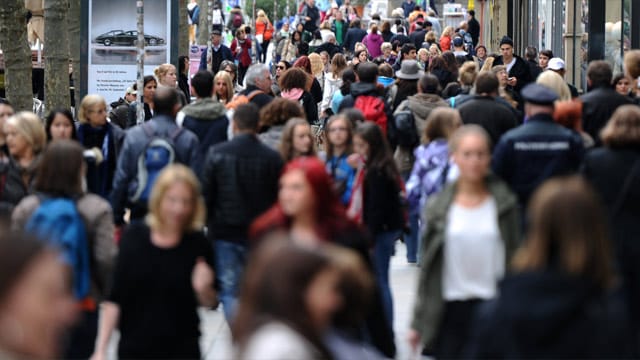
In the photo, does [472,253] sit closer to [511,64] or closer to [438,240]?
[438,240]

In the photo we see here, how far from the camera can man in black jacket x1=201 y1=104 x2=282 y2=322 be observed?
390 inches

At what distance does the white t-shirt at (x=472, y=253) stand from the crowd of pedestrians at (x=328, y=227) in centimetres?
1

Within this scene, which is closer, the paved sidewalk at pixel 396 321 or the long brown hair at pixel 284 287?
Result: the long brown hair at pixel 284 287

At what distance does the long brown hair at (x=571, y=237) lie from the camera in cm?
509

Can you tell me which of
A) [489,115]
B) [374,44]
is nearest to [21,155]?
[489,115]

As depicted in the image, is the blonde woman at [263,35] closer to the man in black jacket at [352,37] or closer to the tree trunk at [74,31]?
the man in black jacket at [352,37]

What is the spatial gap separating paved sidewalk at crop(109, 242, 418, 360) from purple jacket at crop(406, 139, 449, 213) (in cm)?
99

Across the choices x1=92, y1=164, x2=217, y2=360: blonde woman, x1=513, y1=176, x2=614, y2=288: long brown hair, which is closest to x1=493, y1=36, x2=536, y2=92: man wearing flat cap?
x1=92, y1=164, x2=217, y2=360: blonde woman

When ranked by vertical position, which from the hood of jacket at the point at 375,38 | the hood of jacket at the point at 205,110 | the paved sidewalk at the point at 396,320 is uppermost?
the hood of jacket at the point at 375,38

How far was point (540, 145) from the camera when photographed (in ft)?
33.3

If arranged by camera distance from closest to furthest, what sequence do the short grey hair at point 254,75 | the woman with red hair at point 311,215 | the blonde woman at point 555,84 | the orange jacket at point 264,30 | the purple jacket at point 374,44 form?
the woman with red hair at point 311,215
the blonde woman at point 555,84
the short grey hair at point 254,75
the purple jacket at point 374,44
the orange jacket at point 264,30

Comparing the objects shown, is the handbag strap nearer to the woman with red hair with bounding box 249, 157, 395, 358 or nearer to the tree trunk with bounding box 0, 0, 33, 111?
the woman with red hair with bounding box 249, 157, 395, 358

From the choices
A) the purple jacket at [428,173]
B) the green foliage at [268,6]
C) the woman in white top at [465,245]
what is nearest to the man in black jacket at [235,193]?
the purple jacket at [428,173]

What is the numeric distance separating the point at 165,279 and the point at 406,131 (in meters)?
7.10
